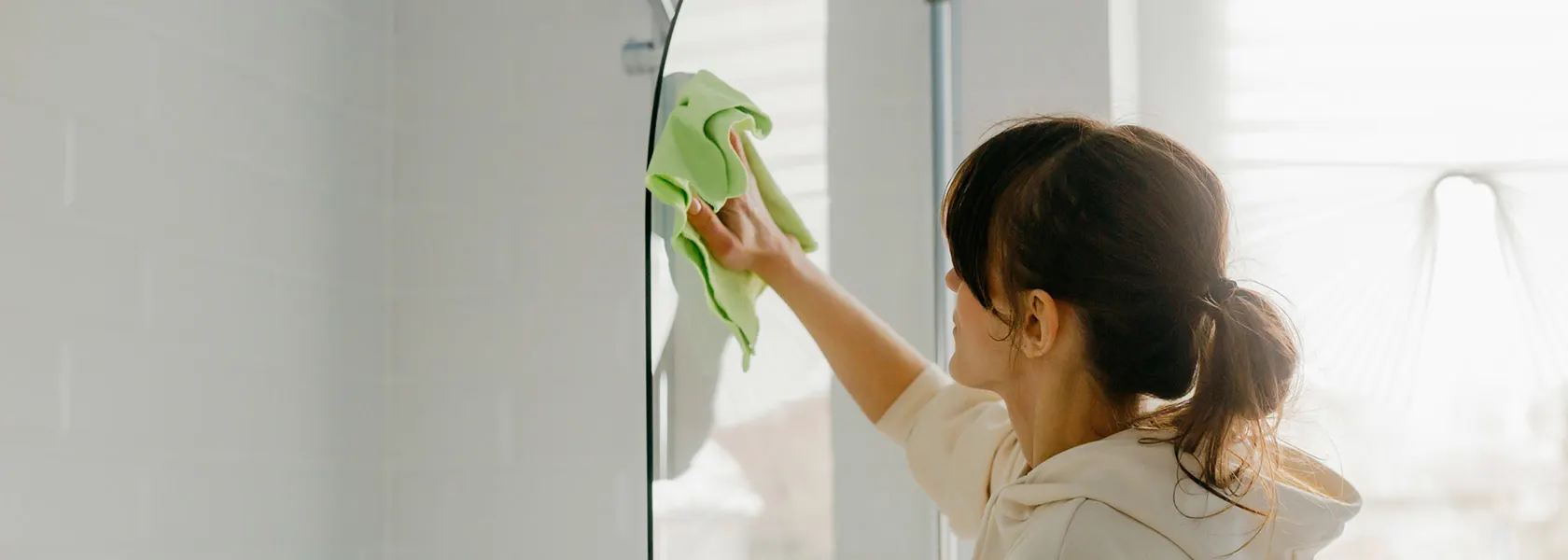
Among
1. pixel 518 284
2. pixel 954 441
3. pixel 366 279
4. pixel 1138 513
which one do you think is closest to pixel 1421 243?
pixel 954 441

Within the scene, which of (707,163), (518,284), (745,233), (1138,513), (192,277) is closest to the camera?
(1138,513)

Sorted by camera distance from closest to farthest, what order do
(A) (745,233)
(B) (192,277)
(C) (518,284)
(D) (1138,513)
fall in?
(D) (1138,513), (A) (745,233), (B) (192,277), (C) (518,284)

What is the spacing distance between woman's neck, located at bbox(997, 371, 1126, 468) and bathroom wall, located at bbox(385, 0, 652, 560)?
0.61m

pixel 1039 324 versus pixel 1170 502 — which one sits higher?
pixel 1039 324

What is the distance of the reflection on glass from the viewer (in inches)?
31.8

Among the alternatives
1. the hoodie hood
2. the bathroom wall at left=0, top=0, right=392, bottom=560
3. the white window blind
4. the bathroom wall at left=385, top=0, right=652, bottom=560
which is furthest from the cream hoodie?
the bathroom wall at left=0, top=0, right=392, bottom=560

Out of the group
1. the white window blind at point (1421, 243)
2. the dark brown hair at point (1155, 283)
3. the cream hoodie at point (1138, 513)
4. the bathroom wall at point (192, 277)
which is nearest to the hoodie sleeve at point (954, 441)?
the cream hoodie at point (1138, 513)

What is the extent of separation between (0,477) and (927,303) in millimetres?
755

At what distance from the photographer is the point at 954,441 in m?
0.93

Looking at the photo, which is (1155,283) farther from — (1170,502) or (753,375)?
(753,375)

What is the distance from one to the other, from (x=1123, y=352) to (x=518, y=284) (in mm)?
810

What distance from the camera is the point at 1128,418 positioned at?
74cm

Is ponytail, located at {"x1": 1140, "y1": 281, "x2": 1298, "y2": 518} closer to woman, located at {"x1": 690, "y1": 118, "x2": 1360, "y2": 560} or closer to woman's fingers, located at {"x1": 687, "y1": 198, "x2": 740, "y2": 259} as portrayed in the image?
woman, located at {"x1": 690, "y1": 118, "x2": 1360, "y2": 560}

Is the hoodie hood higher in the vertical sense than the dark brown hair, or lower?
lower
